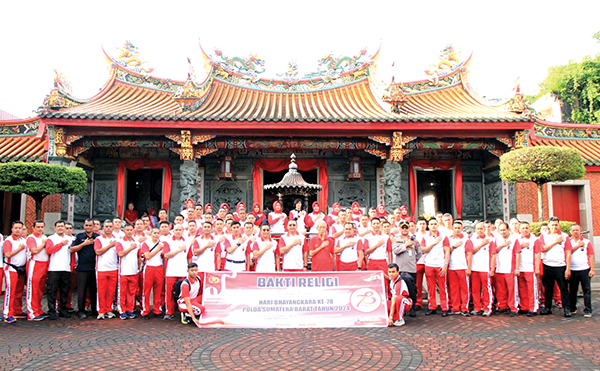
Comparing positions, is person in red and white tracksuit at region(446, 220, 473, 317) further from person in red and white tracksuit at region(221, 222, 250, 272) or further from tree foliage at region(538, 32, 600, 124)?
tree foliage at region(538, 32, 600, 124)

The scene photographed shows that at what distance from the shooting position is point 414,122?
1150cm

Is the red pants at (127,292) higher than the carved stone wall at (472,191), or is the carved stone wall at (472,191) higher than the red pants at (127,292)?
the carved stone wall at (472,191)

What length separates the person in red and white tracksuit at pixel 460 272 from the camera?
22.5 feet

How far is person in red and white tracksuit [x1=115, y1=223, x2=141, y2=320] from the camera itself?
662cm

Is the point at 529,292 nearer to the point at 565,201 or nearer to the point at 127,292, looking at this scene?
the point at 127,292

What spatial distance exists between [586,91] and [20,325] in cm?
2389

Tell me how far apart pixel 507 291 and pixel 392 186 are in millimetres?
4820

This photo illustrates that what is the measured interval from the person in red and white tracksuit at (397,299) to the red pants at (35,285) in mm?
5188

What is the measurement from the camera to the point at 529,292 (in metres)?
6.86

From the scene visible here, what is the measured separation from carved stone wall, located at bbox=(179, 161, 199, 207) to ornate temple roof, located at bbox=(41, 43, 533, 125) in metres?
1.23

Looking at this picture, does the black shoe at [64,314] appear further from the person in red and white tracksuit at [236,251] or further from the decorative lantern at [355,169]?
the decorative lantern at [355,169]

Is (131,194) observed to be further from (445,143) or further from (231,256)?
(445,143)

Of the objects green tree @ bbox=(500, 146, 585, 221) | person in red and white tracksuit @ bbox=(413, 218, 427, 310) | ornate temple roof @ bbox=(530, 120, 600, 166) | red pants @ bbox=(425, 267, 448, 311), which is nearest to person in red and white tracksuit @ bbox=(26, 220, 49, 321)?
person in red and white tracksuit @ bbox=(413, 218, 427, 310)

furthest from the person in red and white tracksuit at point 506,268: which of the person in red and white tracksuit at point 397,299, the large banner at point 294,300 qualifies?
the large banner at point 294,300
